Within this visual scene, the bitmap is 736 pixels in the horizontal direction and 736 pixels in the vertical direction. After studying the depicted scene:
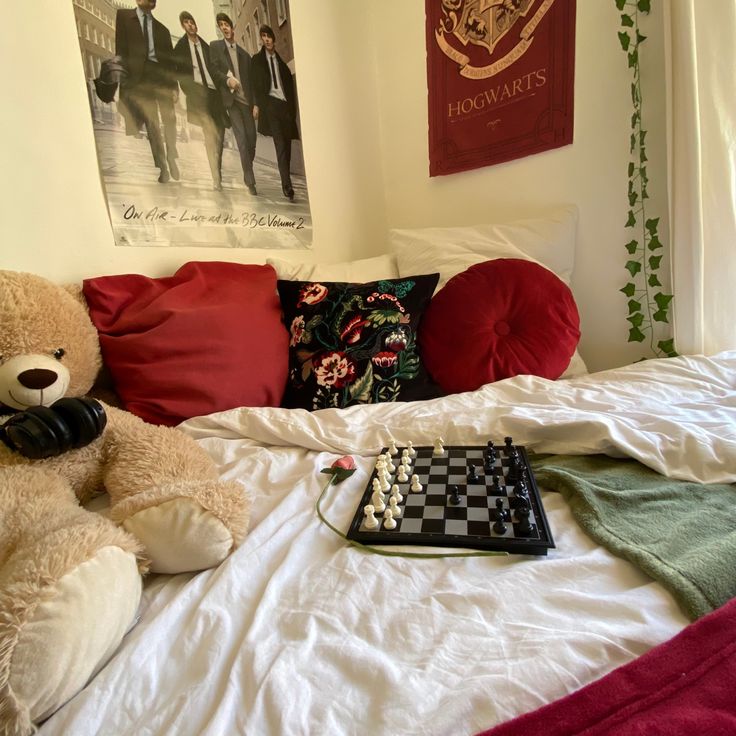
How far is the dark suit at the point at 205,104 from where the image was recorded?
3.91 ft

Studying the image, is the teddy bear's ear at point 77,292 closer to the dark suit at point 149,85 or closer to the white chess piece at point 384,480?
the dark suit at point 149,85

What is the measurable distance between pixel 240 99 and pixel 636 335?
1339mm

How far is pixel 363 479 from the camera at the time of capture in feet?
2.40

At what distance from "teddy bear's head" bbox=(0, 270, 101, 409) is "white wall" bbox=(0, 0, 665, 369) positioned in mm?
200

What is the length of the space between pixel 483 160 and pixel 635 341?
0.76 m

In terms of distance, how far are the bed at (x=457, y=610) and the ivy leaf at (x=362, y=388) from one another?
0.21 metres

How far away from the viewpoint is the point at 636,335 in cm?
131

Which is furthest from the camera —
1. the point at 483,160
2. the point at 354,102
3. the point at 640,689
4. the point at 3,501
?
the point at 354,102

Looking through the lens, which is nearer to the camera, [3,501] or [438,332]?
[3,501]

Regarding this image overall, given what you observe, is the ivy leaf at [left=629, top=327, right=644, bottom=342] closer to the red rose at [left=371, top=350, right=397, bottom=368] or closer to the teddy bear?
the red rose at [left=371, top=350, right=397, bottom=368]

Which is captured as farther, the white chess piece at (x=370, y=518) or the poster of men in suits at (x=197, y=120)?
the poster of men in suits at (x=197, y=120)

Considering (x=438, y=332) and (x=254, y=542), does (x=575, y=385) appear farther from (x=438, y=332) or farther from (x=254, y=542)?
(x=254, y=542)

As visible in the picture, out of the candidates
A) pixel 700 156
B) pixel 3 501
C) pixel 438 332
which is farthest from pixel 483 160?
pixel 3 501

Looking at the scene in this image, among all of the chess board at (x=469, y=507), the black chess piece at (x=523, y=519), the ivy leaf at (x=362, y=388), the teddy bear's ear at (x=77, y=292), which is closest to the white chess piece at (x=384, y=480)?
the chess board at (x=469, y=507)
